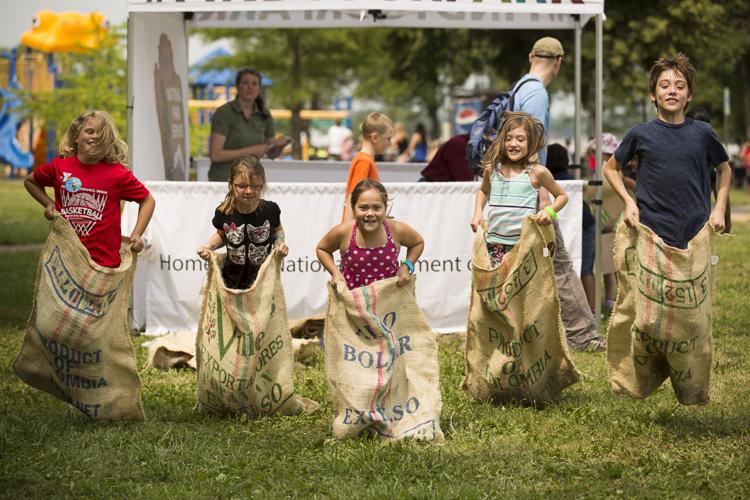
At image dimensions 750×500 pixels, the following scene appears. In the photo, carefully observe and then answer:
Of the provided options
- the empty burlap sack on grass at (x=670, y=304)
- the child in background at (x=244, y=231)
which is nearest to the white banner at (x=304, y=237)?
the child in background at (x=244, y=231)

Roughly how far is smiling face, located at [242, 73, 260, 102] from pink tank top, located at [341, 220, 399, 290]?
17.0ft

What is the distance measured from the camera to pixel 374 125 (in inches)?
339

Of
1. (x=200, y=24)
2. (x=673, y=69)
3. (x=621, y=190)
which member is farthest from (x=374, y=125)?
(x=200, y=24)

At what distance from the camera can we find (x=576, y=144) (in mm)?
12273

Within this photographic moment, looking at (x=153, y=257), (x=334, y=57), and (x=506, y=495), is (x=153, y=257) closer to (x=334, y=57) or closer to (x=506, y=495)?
(x=506, y=495)

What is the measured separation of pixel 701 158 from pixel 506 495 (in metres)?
2.16

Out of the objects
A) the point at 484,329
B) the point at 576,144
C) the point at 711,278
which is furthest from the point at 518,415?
the point at 576,144

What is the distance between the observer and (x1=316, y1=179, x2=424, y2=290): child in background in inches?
252

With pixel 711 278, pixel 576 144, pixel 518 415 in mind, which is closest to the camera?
pixel 711 278

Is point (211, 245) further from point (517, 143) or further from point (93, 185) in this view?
point (517, 143)

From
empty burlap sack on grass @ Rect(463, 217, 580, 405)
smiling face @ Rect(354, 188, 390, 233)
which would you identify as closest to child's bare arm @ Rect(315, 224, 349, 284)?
smiling face @ Rect(354, 188, 390, 233)

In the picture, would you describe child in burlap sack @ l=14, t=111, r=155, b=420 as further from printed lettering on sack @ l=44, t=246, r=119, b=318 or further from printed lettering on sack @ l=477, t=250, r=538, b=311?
printed lettering on sack @ l=477, t=250, r=538, b=311

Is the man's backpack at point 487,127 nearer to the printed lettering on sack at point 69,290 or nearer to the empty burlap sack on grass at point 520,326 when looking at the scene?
the empty burlap sack on grass at point 520,326

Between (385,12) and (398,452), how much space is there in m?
7.91
